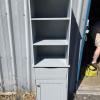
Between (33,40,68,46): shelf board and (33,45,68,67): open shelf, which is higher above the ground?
(33,40,68,46): shelf board

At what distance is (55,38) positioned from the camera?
121 inches

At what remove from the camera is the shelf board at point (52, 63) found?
301cm

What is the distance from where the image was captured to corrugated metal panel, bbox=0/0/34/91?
10.1ft

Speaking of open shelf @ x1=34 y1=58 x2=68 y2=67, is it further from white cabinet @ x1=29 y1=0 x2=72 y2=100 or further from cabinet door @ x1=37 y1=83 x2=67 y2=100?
cabinet door @ x1=37 y1=83 x2=67 y2=100

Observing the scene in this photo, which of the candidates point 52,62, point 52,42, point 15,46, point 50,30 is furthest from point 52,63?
point 15,46

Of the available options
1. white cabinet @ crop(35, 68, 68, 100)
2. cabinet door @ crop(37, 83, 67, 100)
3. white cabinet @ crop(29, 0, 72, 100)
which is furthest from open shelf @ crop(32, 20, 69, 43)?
cabinet door @ crop(37, 83, 67, 100)

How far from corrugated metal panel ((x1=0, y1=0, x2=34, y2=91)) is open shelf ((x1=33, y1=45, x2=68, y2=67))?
0.26m

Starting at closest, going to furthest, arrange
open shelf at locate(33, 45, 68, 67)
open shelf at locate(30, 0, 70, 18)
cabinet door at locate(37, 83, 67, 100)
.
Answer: open shelf at locate(30, 0, 70, 18), open shelf at locate(33, 45, 68, 67), cabinet door at locate(37, 83, 67, 100)

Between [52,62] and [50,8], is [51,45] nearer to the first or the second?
[52,62]

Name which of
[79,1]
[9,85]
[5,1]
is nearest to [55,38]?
[79,1]

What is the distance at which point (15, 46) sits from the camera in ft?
11.1

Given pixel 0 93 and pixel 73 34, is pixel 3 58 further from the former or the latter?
pixel 73 34

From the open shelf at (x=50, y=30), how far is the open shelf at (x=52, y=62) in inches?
11.0

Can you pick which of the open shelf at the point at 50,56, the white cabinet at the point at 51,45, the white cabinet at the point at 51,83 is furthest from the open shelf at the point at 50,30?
the white cabinet at the point at 51,83
